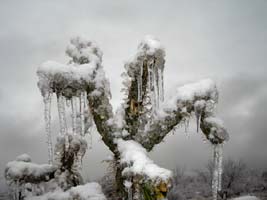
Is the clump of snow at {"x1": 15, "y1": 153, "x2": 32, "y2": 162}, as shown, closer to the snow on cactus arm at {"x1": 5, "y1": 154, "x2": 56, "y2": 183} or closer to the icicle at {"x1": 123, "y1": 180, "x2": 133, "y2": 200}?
the snow on cactus arm at {"x1": 5, "y1": 154, "x2": 56, "y2": 183}

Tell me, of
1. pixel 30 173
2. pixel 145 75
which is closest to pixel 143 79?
pixel 145 75

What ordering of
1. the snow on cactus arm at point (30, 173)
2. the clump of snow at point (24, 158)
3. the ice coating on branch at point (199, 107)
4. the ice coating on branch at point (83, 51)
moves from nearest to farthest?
the ice coating on branch at point (199, 107) < the ice coating on branch at point (83, 51) < the snow on cactus arm at point (30, 173) < the clump of snow at point (24, 158)

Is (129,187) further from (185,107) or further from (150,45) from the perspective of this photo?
(150,45)

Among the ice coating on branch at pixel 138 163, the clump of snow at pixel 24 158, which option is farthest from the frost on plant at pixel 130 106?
the clump of snow at pixel 24 158

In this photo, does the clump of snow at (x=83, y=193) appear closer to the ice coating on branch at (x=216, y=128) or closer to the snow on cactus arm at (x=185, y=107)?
the snow on cactus arm at (x=185, y=107)

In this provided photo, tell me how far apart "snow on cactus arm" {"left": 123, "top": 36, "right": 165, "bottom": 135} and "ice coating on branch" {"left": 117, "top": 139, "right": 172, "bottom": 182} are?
0.33 meters

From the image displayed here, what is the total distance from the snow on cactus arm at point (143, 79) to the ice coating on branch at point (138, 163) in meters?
0.33

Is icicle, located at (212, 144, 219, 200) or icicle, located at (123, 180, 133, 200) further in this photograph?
icicle, located at (212, 144, 219, 200)

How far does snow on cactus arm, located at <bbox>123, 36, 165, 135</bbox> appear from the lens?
12.5 ft

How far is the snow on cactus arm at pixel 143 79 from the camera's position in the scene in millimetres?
3801

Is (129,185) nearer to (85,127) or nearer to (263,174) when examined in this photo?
(85,127)

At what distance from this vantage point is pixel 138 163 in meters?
3.30

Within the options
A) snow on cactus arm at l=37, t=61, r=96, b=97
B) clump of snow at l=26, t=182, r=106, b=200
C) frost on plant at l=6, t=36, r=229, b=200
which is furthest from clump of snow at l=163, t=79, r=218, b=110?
clump of snow at l=26, t=182, r=106, b=200

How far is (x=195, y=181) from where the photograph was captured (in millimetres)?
58688
